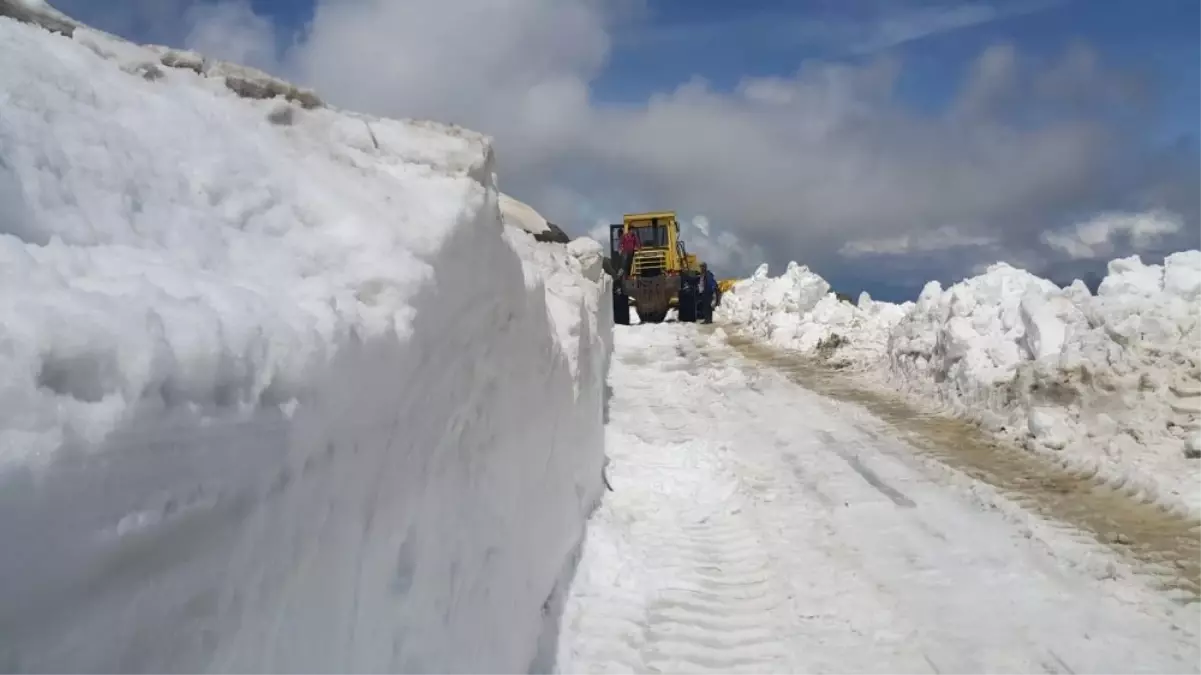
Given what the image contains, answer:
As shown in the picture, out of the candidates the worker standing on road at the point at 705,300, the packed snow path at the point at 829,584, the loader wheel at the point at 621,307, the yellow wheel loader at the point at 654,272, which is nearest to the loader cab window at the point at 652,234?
the yellow wheel loader at the point at 654,272

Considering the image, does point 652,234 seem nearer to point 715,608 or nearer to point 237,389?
point 715,608

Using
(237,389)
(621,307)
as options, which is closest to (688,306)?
(621,307)

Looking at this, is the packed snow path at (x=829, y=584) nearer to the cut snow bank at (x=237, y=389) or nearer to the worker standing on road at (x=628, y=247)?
the cut snow bank at (x=237, y=389)

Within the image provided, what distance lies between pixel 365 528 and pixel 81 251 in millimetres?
931

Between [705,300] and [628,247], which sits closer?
[705,300]

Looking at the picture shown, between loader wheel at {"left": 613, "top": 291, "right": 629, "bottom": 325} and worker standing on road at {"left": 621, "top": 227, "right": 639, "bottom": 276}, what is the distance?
4.73 ft

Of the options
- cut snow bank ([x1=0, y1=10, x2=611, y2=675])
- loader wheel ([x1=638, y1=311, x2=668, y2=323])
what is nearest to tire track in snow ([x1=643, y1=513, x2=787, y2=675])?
cut snow bank ([x1=0, y1=10, x2=611, y2=675])

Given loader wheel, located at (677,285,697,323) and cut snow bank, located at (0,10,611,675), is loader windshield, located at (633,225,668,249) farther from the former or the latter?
cut snow bank, located at (0,10,611,675)

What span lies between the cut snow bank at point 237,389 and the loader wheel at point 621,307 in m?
18.3

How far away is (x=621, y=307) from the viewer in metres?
22.1

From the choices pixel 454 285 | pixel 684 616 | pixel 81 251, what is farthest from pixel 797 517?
pixel 81 251

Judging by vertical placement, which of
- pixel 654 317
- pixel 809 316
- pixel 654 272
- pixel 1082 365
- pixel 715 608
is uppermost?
pixel 654 272

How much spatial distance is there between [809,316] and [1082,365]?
10.4 metres

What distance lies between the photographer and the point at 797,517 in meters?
5.76
